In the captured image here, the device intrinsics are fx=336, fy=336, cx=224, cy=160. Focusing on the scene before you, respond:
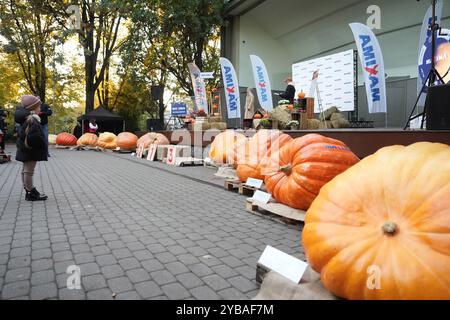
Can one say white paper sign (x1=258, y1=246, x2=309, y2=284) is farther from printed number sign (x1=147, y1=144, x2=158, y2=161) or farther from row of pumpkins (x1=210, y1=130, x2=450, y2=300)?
printed number sign (x1=147, y1=144, x2=158, y2=161)

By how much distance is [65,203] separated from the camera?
4852mm

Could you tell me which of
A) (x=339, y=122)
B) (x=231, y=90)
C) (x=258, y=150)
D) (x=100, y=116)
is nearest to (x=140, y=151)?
(x=231, y=90)

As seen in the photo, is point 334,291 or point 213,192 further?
point 213,192

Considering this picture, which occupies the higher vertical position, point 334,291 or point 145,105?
point 145,105

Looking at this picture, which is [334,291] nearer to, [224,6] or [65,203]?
[65,203]

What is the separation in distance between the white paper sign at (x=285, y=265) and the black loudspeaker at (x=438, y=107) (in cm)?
304

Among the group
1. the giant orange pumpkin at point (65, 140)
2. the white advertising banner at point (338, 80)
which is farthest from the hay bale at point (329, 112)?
the giant orange pumpkin at point (65, 140)

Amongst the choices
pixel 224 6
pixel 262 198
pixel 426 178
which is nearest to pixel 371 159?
pixel 426 178

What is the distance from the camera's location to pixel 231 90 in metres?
13.3

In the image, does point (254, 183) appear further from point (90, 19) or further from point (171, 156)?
point (90, 19)

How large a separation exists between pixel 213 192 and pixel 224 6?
44.6 ft

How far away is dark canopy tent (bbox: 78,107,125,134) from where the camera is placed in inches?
824

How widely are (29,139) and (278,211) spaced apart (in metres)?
3.64
